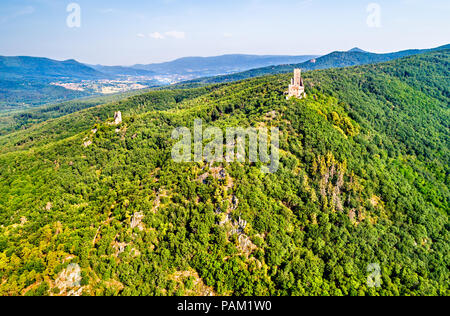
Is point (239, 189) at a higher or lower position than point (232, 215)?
higher

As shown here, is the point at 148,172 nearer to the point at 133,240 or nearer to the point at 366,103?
the point at 133,240

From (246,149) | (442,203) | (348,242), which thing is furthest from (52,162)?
(442,203)
